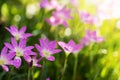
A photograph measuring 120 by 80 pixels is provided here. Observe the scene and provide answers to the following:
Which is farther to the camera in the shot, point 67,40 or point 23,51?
point 67,40

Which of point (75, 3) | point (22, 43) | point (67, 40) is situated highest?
point (75, 3)

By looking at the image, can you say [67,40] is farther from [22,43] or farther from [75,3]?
[22,43]

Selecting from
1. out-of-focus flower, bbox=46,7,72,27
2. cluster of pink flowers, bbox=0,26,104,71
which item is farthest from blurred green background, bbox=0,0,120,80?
cluster of pink flowers, bbox=0,26,104,71

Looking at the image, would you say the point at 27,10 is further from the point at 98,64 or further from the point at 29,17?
the point at 98,64

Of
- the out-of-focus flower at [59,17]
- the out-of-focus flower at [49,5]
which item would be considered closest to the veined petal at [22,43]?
the out-of-focus flower at [59,17]

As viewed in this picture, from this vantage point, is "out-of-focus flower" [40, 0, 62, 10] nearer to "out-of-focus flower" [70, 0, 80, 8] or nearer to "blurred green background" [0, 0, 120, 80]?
"blurred green background" [0, 0, 120, 80]

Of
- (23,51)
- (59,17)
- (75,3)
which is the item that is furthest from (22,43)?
(75,3)

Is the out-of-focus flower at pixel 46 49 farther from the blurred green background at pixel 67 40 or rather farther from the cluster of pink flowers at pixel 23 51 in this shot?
the blurred green background at pixel 67 40

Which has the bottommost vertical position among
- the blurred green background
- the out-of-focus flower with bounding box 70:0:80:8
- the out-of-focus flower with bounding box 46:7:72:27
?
the blurred green background
